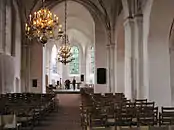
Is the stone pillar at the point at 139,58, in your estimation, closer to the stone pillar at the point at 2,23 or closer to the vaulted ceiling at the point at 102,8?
the vaulted ceiling at the point at 102,8

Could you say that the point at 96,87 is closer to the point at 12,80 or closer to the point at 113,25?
the point at 113,25

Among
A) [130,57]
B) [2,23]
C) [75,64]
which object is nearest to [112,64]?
[130,57]

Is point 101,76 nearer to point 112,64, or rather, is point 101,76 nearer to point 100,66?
point 100,66

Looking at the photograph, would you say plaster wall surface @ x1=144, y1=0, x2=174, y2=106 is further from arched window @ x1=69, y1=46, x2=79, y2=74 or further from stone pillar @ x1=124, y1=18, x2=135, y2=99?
arched window @ x1=69, y1=46, x2=79, y2=74

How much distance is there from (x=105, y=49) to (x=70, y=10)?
8644 mm

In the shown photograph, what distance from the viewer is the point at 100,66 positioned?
25.7 m

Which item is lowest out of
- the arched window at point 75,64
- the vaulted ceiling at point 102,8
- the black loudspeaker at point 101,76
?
the black loudspeaker at point 101,76

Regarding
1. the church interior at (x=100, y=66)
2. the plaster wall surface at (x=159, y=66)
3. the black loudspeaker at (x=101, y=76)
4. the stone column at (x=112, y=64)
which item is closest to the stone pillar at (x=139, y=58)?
the church interior at (x=100, y=66)

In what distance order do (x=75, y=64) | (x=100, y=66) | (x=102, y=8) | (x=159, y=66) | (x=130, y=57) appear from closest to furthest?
1. (x=159, y=66)
2. (x=130, y=57)
3. (x=102, y=8)
4. (x=100, y=66)
5. (x=75, y=64)

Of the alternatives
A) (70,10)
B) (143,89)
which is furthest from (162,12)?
(70,10)

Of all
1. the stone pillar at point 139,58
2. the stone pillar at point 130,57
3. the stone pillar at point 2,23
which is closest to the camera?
the stone pillar at point 139,58

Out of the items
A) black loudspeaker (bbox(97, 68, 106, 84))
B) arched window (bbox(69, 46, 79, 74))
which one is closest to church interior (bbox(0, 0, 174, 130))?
black loudspeaker (bbox(97, 68, 106, 84))

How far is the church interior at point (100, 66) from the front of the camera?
8648 millimetres

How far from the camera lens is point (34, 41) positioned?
2519cm
